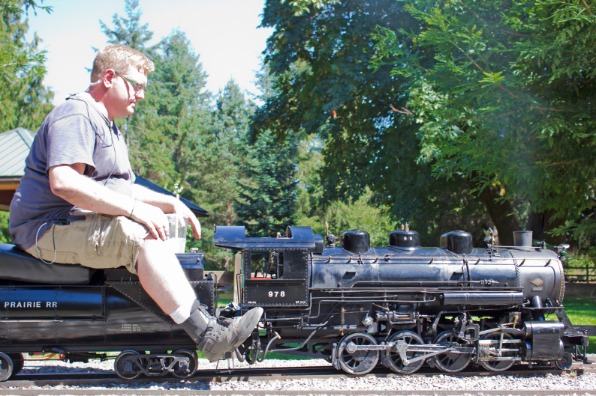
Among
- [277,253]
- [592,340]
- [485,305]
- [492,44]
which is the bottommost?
[592,340]

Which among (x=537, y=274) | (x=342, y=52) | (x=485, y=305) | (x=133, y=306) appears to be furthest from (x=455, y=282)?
Answer: (x=342, y=52)

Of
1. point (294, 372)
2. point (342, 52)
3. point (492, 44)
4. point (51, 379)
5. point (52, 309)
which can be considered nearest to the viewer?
point (52, 309)

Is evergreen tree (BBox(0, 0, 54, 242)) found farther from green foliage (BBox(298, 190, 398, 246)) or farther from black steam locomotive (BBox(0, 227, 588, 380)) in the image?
black steam locomotive (BBox(0, 227, 588, 380))

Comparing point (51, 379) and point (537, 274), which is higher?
point (537, 274)

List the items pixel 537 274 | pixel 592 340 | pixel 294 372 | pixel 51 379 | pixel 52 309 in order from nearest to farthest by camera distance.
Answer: pixel 52 309 → pixel 51 379 → pixel 294 372 → pixel 537 274 → pixel 592 340

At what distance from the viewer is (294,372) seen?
737 cm

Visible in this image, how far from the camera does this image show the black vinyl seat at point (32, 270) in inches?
234

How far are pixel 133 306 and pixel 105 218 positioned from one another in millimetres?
1463

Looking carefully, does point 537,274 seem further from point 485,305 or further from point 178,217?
point 178,217

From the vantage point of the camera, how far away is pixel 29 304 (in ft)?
20.4

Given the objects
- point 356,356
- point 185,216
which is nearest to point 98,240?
point 185,216

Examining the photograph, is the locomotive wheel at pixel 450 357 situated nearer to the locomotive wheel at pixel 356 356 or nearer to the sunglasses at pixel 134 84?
the locomotive wheel at pixel 356 356

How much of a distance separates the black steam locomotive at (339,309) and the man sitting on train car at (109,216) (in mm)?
924

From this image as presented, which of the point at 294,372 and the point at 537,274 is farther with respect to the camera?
the point at 537,274
